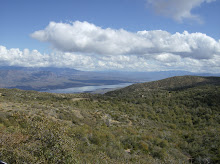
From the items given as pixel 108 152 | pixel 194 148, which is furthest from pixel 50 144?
pixel 194 148

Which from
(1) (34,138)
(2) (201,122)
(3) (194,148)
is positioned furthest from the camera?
(2) (201,122)

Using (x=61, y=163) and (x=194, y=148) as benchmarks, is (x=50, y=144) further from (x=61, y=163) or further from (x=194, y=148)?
(x=194, y=148)

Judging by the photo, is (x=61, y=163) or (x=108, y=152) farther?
(x=108, y=152)

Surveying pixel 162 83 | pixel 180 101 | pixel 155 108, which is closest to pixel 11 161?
pixel 155 108

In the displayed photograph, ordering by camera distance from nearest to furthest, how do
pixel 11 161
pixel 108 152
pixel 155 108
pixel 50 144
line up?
pixel 11 161
pixel 50 144
pixel 108 152
pixel 155 108

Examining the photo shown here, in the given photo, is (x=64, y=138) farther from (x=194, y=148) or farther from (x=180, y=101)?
(x=180, y=101)

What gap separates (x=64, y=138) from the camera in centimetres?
566

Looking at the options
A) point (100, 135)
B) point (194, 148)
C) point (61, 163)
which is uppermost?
point (61, 163)

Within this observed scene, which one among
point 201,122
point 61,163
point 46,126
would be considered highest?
point 46,126

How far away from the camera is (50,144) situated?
220 inches

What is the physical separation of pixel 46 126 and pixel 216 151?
36.2 feet

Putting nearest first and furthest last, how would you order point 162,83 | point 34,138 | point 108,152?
point 34,138, point 108,152, point 162,83

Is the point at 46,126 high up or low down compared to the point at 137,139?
up

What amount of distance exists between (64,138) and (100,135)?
5919 mm
